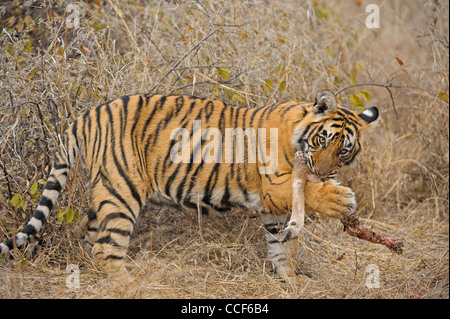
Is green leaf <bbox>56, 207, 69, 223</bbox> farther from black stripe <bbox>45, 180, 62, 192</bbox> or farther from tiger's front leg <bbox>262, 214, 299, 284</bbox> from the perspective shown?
tiger's front leg <bbox>262, 214, 299, 284</bbox>

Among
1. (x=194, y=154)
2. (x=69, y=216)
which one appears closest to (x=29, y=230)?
(x=69, y=216)

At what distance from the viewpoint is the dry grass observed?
4043 millimetres

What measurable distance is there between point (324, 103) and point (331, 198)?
0.70 metres

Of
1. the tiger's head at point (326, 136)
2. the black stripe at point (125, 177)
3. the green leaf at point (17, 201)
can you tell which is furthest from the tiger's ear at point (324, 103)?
the green leaf at point (17, 201)

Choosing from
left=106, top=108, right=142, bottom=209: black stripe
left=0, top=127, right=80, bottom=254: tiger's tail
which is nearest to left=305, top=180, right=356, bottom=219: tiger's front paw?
left=106, top=108, right=142, bottom=209: black stripe

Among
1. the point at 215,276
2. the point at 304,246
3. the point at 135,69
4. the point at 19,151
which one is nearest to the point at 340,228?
the point at 304,246

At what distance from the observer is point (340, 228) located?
522cm

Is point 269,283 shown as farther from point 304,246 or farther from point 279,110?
point 279,110

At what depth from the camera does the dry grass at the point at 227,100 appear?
13.3ft

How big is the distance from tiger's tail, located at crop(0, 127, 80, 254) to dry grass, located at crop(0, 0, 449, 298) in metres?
0.30

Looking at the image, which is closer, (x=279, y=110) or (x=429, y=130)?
(x=279, y=110)

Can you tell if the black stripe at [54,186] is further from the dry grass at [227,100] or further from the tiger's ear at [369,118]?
the tiger's ear at [369,118]

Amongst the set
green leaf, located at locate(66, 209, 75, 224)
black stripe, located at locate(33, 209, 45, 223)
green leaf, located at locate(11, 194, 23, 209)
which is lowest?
green leaf, located at locate(66, 209, 75, 224)

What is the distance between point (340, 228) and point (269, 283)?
4.67ft
